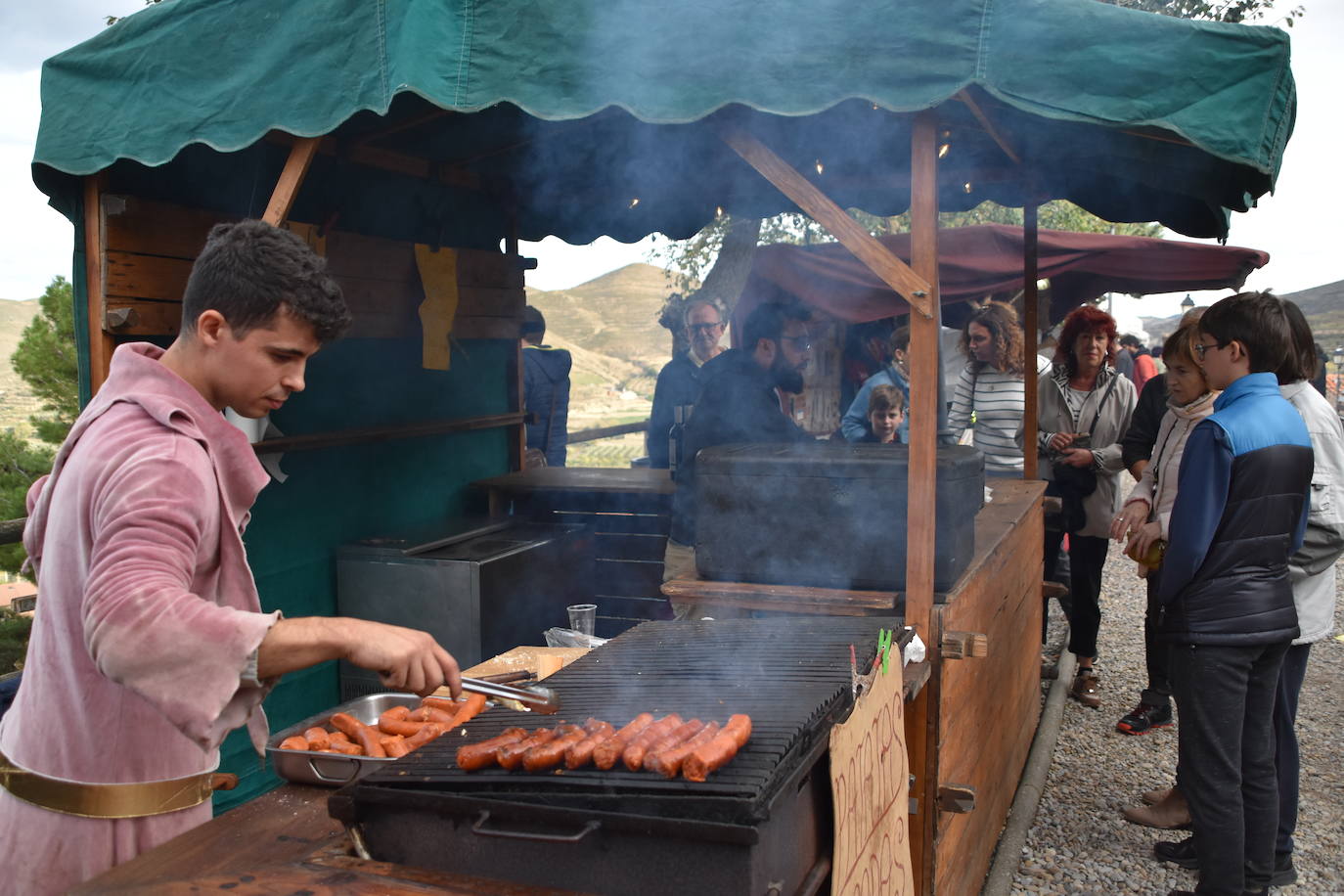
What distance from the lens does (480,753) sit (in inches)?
79.0

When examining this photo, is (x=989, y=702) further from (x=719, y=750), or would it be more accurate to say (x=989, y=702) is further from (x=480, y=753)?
(x=480, y=753)

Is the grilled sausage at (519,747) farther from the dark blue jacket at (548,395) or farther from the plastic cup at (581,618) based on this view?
the dark blue jacket at (548,395)

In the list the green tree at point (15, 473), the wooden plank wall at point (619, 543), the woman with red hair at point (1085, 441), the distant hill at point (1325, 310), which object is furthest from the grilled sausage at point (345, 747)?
the distant hill at point (1325, 310)

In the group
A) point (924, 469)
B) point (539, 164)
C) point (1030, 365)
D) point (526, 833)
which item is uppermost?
point (539, 164)

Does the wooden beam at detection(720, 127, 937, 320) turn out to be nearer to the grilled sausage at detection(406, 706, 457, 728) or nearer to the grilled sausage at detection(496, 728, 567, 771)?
the grilled sausage at detection(496, 728, 567, 771)

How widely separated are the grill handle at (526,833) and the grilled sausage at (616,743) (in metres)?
0.16

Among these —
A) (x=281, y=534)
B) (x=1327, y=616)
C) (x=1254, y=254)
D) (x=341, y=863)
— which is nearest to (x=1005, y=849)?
(x=1327, y=616)

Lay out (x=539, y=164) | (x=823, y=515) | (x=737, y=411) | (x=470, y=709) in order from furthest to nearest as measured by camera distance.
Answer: (x=539, y=164), (x=737, y=411), (x=823, y=515), (x=470, y=709)

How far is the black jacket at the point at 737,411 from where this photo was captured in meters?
4.62

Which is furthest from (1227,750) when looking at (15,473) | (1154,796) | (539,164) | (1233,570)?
(15,473)

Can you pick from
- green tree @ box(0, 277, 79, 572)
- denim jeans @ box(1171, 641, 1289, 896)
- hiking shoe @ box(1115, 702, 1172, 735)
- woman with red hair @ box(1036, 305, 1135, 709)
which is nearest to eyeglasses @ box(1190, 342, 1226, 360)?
denim jeans @ box(1171, 641, 1289, 896)

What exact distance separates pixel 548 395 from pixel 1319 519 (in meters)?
4.98

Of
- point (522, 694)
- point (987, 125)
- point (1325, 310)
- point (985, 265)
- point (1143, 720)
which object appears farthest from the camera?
point (1325, 310)

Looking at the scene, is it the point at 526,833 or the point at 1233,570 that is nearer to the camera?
the point at 526,833
